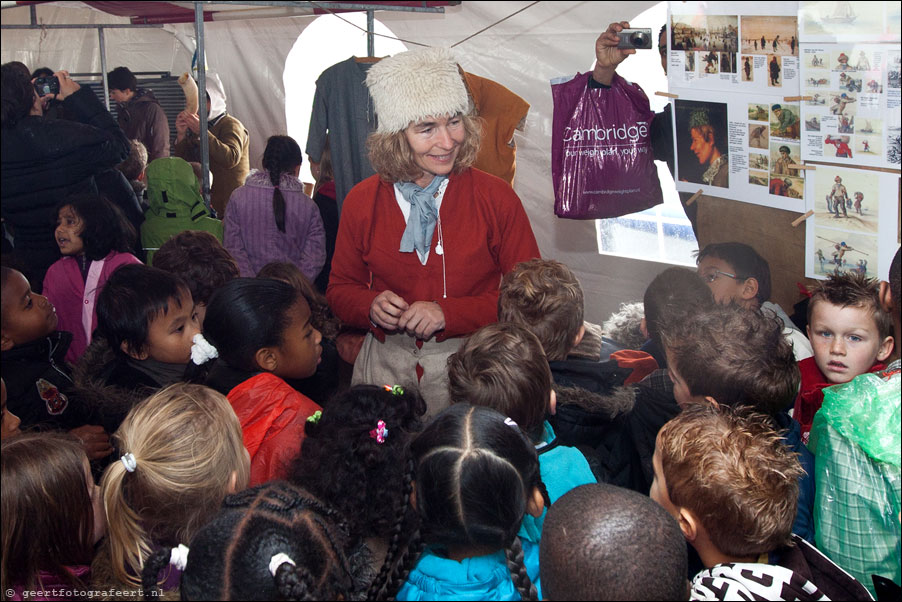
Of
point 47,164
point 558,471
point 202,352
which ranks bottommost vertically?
point 558,471

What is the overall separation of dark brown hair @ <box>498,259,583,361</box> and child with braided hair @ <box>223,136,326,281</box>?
49.9 inches

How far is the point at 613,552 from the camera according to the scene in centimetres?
140

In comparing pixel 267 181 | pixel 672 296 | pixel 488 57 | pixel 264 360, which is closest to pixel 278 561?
pixel 264 360

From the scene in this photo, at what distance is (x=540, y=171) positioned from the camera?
14.1ft

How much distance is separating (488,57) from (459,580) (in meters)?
3.02

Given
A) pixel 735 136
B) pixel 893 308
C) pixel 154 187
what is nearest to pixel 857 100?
pixel 735 136

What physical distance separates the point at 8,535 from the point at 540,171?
324cm

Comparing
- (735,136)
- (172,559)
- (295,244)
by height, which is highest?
(735,136)

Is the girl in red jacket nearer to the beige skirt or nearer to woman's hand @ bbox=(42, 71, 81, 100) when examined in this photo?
the beige skirt

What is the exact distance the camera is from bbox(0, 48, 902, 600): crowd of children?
1541 mm

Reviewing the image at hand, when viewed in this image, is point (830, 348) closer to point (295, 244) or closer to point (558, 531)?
point (558, 531)

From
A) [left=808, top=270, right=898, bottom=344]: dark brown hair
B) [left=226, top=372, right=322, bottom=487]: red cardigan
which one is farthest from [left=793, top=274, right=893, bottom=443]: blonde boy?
[left=226, top=372, right=322, bottom=487]: red cardigan

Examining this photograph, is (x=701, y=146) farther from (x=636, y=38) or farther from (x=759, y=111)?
(x=636, y=38)

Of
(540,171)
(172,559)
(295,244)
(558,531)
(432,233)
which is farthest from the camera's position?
(540,171)
